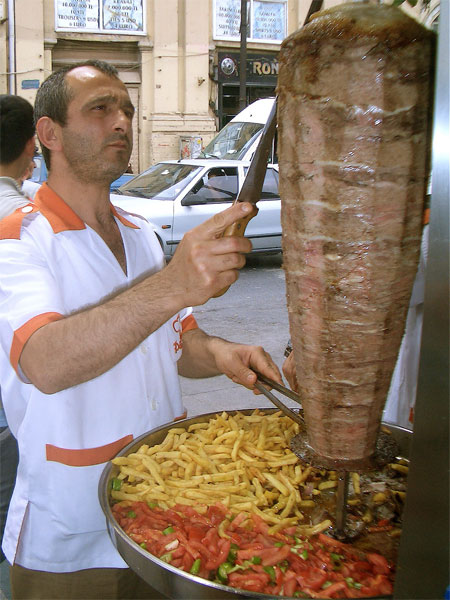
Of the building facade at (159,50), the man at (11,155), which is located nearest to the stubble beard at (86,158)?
the man at (11,155)

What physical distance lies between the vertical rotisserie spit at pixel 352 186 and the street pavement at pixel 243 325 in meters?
2.93

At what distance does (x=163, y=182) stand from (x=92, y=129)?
887 centimetres

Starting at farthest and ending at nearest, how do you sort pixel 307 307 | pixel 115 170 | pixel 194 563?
pixel 115 170 < pixel 194 563 < pixel 307 307

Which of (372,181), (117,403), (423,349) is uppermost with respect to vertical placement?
(372,181)

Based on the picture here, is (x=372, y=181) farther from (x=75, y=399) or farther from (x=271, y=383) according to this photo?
(x=75, y=399)

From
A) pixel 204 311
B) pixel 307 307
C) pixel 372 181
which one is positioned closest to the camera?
pixel 372 181

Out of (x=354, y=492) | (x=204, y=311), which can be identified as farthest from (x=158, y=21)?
(x=354, y=492)

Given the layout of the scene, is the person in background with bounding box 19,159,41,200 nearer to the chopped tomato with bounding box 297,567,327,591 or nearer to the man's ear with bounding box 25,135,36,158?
the man's ear with bounding box 25,135,36,158

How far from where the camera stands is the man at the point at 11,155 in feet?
9.69

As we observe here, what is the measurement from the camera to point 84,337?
1569 millimetres

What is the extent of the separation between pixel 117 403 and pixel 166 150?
17.9m

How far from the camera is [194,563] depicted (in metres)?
1.33

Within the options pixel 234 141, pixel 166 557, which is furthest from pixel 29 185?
pixel 234 141

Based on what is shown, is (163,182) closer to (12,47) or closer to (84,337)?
(84,337)
